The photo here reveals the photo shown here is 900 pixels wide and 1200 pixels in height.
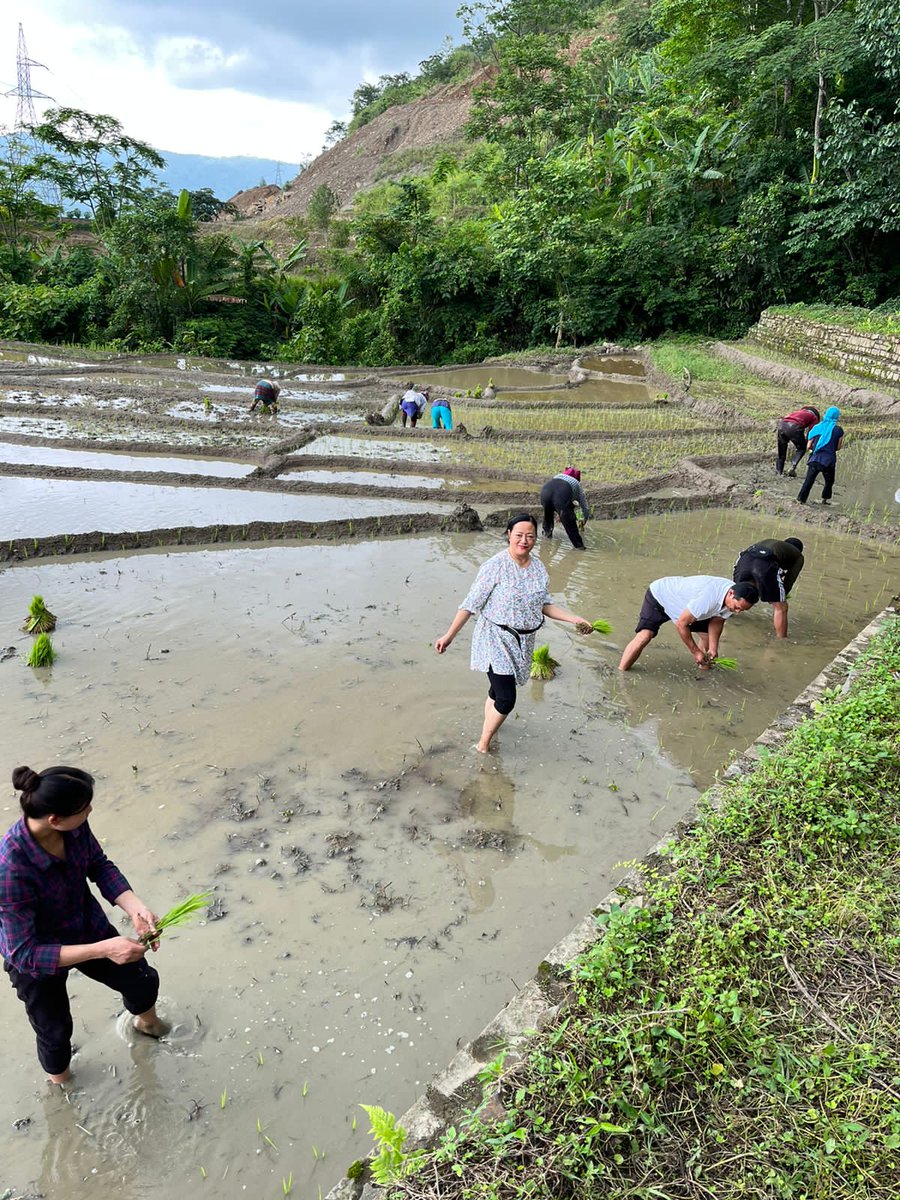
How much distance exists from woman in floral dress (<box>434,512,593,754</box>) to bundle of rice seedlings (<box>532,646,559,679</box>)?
118 centimetres

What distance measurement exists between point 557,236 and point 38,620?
21460mm

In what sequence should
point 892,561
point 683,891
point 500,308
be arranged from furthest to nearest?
point 500,308 → point 892,561 → point 683,891

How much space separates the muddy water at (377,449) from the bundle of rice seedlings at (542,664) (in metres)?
6.96

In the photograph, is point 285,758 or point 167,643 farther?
point 167,643

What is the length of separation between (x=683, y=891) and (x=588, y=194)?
24042 mm

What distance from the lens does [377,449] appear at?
12.9m

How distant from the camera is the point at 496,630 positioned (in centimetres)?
446

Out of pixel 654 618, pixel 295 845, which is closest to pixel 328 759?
pixel 295 845

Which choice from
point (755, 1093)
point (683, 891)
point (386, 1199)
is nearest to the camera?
point (386, 1199)

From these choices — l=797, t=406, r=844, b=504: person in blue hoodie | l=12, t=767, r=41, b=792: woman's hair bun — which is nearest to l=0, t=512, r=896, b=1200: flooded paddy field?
l=12, t=767, r=41, b=792: woman's hair bun

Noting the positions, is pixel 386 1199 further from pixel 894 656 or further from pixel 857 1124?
pixel 894 656

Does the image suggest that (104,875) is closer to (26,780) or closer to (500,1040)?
(26,780)

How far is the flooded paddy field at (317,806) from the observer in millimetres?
2770

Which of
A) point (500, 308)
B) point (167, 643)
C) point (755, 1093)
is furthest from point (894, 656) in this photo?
point (500, 308)
